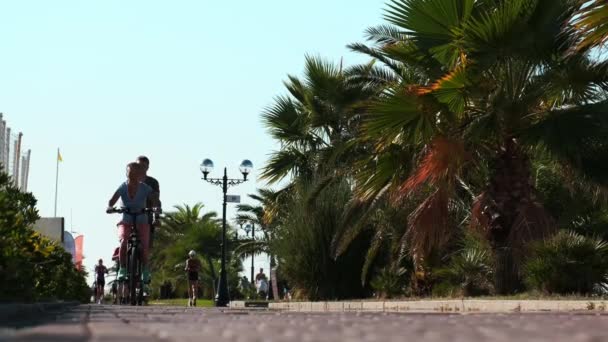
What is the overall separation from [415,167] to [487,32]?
261cm

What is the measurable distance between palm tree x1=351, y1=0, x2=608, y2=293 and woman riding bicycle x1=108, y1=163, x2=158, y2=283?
140 inches

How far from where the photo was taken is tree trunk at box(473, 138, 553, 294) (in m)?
19.0

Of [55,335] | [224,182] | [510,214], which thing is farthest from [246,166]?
[55,335]

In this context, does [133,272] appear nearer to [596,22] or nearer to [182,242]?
[596,22]

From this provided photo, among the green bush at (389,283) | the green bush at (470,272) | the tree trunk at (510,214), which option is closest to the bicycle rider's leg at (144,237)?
the tree trunk at (510,214)

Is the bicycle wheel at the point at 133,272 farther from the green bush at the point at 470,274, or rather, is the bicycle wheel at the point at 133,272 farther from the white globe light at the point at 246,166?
the white globe light at the point at 246,166

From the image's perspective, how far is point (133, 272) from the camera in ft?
57.8

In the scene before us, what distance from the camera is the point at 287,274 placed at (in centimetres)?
2825

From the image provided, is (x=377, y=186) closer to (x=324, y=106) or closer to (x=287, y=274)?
(x=287, y=274)

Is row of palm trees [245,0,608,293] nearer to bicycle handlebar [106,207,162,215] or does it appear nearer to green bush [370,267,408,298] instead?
bicycle handlebar [106,207,162,215]

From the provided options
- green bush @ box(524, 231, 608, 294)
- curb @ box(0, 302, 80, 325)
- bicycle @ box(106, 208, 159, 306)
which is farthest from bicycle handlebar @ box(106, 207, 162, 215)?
green bush @ box(524, 231, 608, 294)

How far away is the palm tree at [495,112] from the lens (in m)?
18.4

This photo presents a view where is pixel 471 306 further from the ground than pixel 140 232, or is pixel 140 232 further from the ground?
pixel 140 232

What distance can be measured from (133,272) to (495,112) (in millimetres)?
5770
